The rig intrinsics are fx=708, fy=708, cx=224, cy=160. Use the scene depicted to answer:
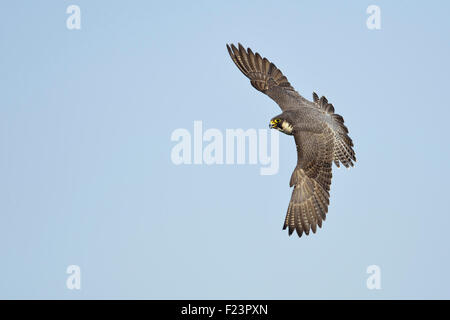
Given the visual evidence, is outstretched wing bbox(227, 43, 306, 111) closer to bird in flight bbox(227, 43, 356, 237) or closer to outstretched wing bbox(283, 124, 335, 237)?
bird in flight bbox(227, 43, 356, 237)

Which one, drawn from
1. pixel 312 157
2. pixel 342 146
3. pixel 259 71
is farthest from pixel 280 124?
pixel 259 71

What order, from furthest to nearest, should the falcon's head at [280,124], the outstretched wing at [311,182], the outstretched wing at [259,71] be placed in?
the outstretched wing at [259,71]
the falcon's head at [280,124]
the outstretched wing at [311,182]

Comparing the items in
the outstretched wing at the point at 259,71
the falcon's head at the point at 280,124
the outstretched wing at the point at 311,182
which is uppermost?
the outstretched wing at the point at 259,71

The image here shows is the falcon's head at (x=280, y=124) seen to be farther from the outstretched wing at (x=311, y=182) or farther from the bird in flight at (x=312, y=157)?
the outstretched wing at (x=311, y=182)

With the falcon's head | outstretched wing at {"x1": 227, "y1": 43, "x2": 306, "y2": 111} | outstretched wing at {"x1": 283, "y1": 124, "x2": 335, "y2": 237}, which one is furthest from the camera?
outstretched wing at {"x1": 227, "y1": 43, "x2": 306, "y2": 111}

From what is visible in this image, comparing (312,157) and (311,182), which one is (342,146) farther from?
(311,182)

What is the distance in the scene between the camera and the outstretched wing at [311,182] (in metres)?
17.7

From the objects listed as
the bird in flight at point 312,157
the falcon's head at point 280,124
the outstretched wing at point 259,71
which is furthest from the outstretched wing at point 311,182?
the outstretched wing at point 259,71

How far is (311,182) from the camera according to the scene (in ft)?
58.9

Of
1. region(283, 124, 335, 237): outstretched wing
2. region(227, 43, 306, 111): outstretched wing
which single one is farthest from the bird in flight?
region(227, 43, 306, 111): outstretched wing

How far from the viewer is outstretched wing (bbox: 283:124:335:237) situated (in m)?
17.7

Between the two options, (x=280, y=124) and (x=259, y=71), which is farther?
(x=259, y=71)
